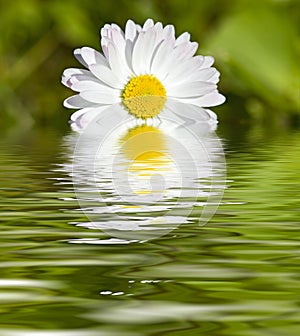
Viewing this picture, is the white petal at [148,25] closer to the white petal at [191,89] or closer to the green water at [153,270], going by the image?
the white petal at [191,89]

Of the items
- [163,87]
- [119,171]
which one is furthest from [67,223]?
[163,87]

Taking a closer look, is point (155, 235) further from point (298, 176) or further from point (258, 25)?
point (258, 25)

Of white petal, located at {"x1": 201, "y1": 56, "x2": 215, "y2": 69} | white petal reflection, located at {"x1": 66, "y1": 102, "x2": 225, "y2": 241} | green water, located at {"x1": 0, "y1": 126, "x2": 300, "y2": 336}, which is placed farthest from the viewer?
white petal, located at {"x1": 201, "y1": 56, "x2": 215, "y2": 69}

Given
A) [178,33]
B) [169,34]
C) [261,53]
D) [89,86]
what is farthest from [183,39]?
[178,33]

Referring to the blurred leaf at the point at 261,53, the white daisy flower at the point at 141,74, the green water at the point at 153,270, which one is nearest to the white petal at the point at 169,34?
the white daisy flower at the point at 141,74

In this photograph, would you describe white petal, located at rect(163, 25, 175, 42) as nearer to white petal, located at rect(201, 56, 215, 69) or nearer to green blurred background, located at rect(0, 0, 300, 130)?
white petal, located at rect(201, 56, 215, 69)

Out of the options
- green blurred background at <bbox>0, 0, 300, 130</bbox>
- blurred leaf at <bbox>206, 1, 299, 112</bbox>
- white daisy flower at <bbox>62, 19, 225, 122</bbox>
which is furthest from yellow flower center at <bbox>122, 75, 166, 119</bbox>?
→ blurred leaf at <bbox>206, 1, 299, 112</bbox>
